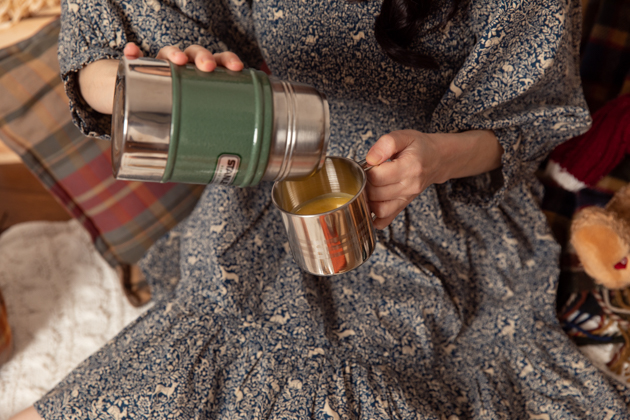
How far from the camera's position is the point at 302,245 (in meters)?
0.70

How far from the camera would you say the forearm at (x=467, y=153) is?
0.82 meters

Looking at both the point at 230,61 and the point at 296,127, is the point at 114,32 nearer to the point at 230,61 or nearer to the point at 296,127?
the point at 230,61

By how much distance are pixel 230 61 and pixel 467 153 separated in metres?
0.46

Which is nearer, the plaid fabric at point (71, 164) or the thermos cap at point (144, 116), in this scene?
the thermos cap at point (144, 116)

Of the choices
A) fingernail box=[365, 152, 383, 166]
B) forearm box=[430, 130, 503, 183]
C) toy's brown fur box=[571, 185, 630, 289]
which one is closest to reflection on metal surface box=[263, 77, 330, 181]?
fingernail box=[365, 152, 383, 166]

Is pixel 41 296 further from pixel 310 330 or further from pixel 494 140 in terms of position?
pixel 494 140

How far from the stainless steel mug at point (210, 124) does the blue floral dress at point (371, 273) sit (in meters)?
0.36

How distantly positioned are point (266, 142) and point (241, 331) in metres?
0.48

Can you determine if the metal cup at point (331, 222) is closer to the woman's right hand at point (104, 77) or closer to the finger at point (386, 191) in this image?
the finger at point (386, 191)

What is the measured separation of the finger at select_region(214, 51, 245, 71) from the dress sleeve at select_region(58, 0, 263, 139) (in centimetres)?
25

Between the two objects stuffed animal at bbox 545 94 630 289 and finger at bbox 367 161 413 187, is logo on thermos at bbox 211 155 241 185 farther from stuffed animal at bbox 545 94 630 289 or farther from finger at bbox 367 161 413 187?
stuffed animal at bbox 545 94 630 289

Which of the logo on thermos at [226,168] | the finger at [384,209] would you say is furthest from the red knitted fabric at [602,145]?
the logo on thermos at [226,168]

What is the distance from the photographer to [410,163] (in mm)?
732

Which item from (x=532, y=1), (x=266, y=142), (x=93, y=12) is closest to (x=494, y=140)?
(x=532, y=1)
